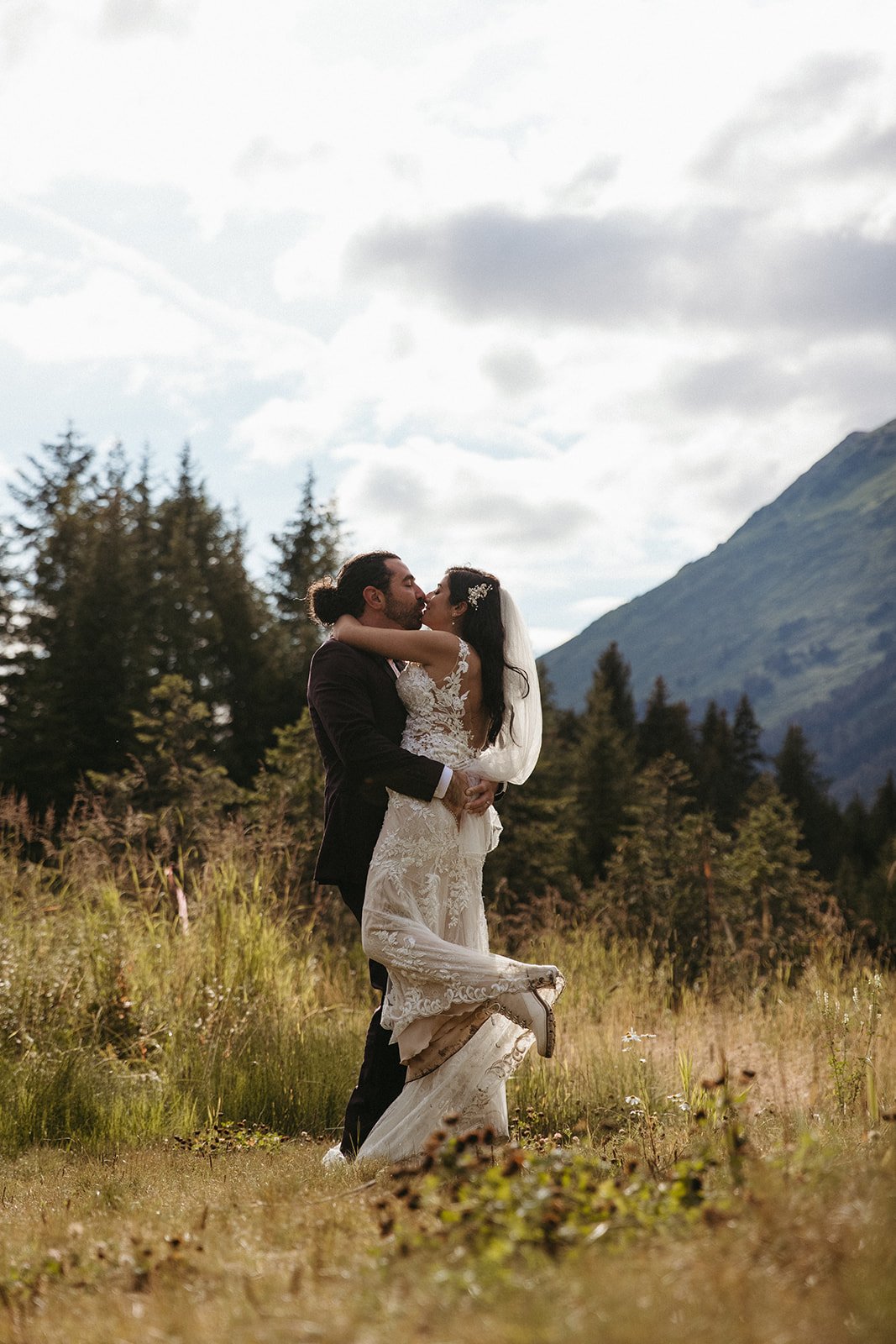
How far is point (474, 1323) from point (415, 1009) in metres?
2.63

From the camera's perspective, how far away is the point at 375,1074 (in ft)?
17.2

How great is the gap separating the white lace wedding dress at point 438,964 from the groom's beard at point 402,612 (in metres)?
0.27

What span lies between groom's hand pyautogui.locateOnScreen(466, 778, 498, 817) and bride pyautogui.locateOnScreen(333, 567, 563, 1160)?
6 centimetres

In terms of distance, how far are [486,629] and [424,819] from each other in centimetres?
86

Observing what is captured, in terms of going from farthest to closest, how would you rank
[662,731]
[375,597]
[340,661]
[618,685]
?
[618,685] < [662,731] < [375,597] < [340,661]

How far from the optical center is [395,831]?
503 cm

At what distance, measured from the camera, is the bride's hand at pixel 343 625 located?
5.20 meters

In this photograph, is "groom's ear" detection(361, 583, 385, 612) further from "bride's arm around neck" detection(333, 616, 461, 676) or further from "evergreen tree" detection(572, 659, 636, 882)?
"evergreen tree" detection(572, 659, 636, 882)

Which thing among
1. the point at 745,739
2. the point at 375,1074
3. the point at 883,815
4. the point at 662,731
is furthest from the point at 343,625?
the point at 883,815

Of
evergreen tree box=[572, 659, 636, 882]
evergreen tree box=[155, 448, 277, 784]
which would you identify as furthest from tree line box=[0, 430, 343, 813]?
evergreen tree box=[572, 659, 636, 882]

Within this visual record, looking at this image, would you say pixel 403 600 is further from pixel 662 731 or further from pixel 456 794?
pixel 662 731

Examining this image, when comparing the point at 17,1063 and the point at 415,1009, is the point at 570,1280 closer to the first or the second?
the point at 415,1009

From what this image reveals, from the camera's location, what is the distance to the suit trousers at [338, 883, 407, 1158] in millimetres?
5195

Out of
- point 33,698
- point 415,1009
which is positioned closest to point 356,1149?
point 415,1009
